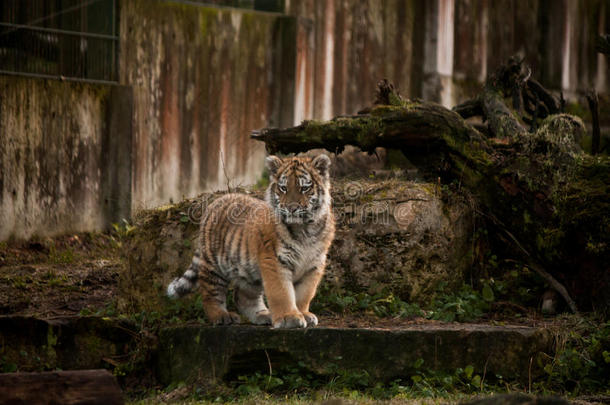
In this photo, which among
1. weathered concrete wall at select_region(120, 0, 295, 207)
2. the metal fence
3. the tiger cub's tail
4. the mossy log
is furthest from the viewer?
weathered concrete wall at select_region(120, 0, 295, 207)

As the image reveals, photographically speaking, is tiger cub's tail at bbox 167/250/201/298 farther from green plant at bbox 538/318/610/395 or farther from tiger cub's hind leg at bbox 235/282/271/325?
green plant at bbox 538/318/610/395

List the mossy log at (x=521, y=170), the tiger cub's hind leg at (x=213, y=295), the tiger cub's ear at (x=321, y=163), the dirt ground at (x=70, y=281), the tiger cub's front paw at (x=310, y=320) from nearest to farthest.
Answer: the tiger cub's front paw at (x=310, y=320)
the tiger cub's ear at (x=321, y=163)
the tiger cub's hind leg at (x=213, y=295)
the dirt ground at (x=70, y=281)
the mossy log at (x=521, y=170)

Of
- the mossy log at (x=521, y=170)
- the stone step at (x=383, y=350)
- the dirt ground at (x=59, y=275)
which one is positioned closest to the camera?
the stone step at (x=383, y=350)

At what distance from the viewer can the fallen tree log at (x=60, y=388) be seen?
4984 mm

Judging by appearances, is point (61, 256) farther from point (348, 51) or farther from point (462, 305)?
point (348, 51)

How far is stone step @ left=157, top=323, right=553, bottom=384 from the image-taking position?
6.47 meters

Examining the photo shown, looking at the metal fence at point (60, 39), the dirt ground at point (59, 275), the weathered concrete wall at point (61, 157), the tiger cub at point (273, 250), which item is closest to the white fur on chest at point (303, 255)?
the tiger cub at point (273, 250)

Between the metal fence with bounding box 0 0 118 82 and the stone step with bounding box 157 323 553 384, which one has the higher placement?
the metal fence with bounding box 0 0 118 82

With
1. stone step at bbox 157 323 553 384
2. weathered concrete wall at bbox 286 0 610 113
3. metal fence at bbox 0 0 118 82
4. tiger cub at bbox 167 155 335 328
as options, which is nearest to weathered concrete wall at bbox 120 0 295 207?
metal fence at bbox 0 0 118 82

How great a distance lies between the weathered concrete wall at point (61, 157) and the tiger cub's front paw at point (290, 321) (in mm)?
A: 4986

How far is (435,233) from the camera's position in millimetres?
8289

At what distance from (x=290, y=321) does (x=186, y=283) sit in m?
1.36

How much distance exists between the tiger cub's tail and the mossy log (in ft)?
7.55

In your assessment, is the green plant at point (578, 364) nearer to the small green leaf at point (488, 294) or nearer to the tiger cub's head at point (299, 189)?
the small green leaf at point (488, 294)
